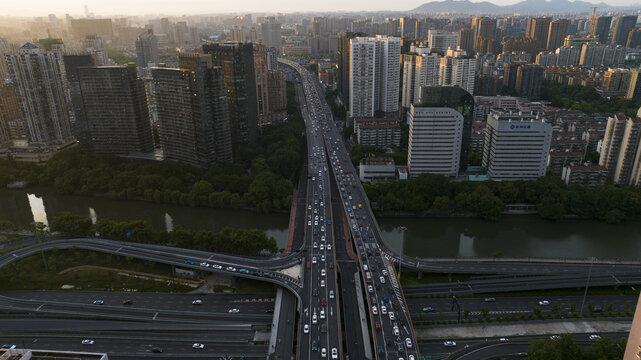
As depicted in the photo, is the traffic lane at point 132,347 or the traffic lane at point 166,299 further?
the traffic lane at point 166,299

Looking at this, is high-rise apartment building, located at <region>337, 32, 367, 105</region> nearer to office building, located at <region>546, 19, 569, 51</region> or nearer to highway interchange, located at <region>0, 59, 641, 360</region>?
highway interchange, located at <region>0, 59, 641, 360</region>

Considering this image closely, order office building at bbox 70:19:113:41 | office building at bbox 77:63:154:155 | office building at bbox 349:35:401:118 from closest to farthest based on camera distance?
1. office building at bbox 77:63:154:155
2. office building at bbox 349:35:401:118
3. office building at bbox 70:19:113:41

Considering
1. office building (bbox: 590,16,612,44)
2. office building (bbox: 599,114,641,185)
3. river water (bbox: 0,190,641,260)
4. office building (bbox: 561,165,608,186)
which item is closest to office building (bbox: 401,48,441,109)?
office building (bbox: 561,165,608,186)

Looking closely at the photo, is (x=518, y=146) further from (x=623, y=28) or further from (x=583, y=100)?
(x=623, y=28)

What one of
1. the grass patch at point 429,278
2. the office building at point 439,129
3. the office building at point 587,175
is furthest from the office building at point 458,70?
the grass patch at point 429,278

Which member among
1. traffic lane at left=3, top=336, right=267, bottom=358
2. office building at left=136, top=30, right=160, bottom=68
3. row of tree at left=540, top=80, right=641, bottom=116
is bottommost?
traffic lane at left=3, top=336, right=267, bottom=358

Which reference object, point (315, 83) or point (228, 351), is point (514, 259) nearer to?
point (228, 351)

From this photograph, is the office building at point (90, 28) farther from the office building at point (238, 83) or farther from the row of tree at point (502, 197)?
the row of tree at point (502, 197)
